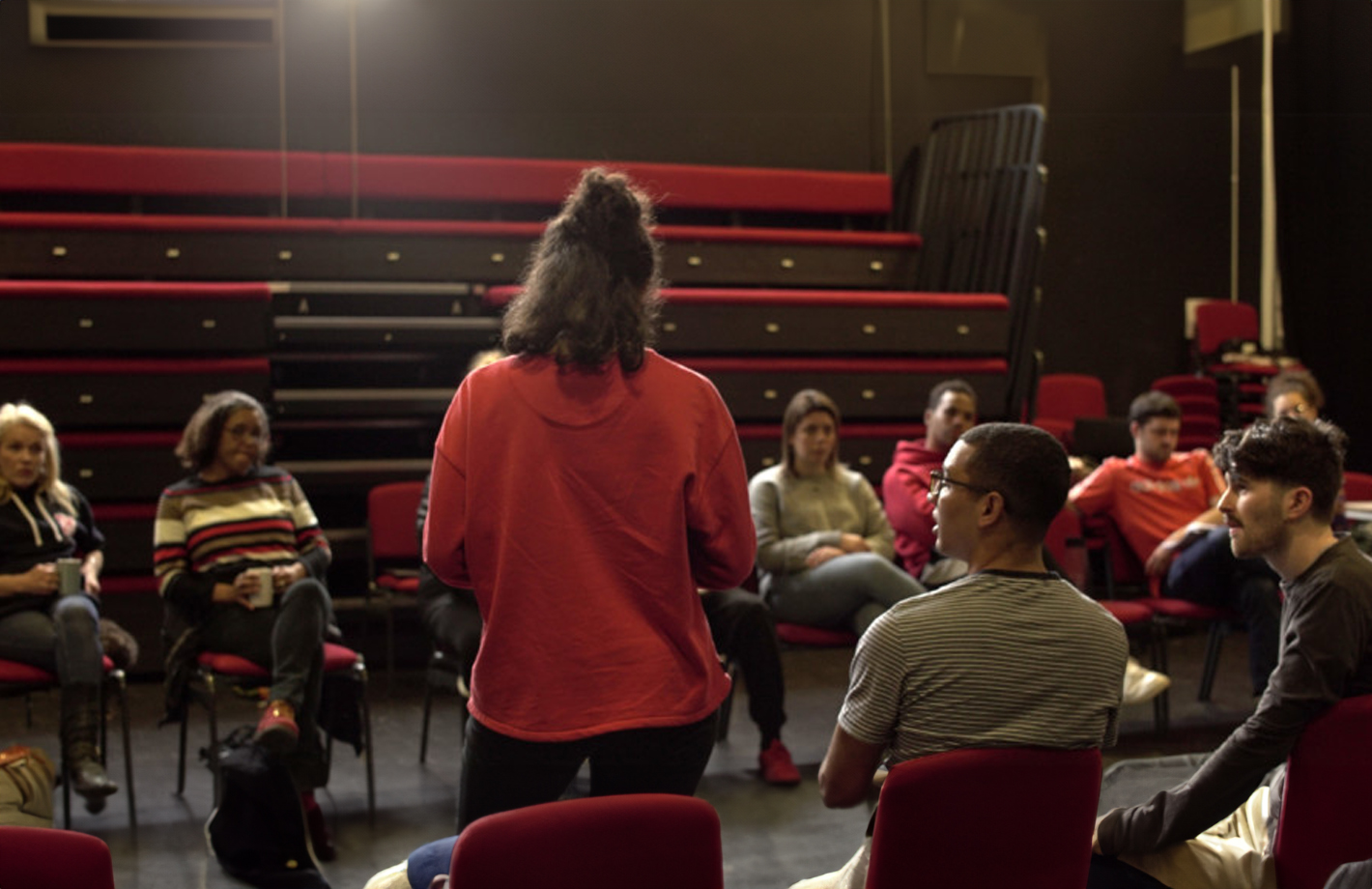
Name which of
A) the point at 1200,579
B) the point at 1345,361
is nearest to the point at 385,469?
the point at 1200,579

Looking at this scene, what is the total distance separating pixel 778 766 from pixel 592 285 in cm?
238

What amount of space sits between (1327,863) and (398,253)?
5.02m

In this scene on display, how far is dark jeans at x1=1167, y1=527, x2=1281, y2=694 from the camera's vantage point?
4562mm

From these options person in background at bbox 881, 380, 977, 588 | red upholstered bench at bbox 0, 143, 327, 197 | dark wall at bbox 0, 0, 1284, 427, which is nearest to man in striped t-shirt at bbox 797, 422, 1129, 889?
person in background at bbox 881, 380, 977, 588

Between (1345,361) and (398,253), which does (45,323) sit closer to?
(398,253)

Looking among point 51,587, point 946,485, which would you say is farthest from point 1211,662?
point 51,587

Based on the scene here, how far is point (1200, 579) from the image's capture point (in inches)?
184

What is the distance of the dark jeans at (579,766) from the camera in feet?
6.36

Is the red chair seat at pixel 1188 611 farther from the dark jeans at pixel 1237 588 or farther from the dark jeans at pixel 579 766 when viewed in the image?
the dark jeans at pixel 579 766

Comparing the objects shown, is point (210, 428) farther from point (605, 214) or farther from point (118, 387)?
point (605, 214)

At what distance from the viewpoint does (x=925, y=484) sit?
15.0ft

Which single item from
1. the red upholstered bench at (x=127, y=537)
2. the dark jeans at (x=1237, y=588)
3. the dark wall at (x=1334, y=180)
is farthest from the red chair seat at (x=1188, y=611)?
the red upholstered bench at (x=127, y=537)

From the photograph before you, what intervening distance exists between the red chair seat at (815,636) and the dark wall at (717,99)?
10.7ft

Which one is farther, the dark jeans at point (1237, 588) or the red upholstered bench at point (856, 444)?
the red upholstered bench at point (856, 444)
